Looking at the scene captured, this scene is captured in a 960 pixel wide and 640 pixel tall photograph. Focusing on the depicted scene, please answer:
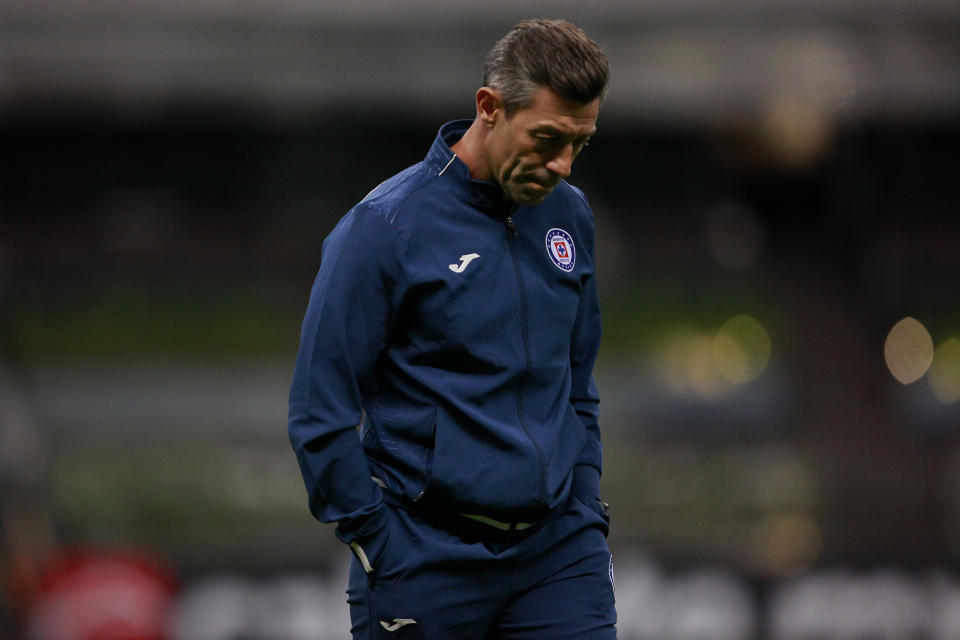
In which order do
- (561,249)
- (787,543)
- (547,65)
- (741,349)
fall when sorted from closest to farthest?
1. (547,65)
2. (561,249)
3. (787,543)
4. (741,349)

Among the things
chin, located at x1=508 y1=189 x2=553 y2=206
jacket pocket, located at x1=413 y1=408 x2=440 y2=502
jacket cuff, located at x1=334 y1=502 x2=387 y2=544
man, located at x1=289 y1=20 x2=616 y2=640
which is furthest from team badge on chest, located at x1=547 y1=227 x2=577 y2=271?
jacket cuff, located at x1=334 y1=502 x2=387 y2=544

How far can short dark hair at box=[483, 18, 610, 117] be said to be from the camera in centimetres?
257

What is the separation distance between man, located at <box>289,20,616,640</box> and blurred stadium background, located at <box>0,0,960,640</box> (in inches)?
244

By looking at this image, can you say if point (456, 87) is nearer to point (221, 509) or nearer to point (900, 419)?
point (221, 509)

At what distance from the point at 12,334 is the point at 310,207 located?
9.06 ft

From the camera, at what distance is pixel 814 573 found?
738 cm

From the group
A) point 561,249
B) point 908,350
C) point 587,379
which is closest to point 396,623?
point 587,379

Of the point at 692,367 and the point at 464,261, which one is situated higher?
the point at 692,367

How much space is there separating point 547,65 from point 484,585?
39.7 inches

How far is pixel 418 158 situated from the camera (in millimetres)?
12875

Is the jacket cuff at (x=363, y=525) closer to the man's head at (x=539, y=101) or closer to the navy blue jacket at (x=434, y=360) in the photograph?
the navy blue jacket at (x=434, y=360)

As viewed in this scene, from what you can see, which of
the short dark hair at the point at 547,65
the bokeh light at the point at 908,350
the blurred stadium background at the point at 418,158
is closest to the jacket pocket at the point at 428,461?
the short dark hair at the point at 547,65

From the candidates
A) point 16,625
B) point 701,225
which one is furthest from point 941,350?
point 16,625

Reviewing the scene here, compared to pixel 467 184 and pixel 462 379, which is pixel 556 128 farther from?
pixel 462 379
